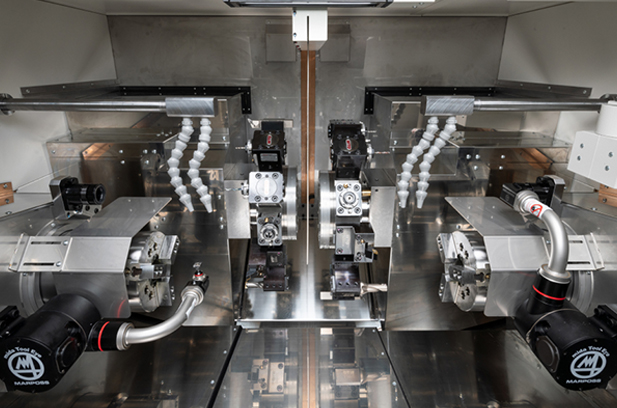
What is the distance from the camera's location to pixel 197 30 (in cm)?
188

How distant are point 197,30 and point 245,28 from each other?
0.24m

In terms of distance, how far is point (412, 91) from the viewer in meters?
1.98

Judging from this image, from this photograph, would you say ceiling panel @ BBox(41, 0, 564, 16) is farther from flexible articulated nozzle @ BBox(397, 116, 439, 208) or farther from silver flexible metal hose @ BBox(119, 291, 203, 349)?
silver flexible metal hose @ BBox(119, 291, 203, 349)

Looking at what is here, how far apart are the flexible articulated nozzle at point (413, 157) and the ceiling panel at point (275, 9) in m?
0.48

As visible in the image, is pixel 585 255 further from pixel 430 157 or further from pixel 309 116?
pixel 309 116

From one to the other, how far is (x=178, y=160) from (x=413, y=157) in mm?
806

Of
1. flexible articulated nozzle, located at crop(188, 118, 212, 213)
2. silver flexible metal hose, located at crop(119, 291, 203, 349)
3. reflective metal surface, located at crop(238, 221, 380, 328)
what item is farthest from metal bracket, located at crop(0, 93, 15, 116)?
reflective metal surface, located at crop(238, 221, 380, 328)

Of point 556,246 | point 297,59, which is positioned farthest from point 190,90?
point 556,246

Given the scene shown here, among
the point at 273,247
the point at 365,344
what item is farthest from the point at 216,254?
the point at 365,344

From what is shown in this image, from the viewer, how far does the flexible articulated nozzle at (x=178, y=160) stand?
4.06 ft

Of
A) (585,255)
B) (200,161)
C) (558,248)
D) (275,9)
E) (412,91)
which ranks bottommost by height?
(585,255)

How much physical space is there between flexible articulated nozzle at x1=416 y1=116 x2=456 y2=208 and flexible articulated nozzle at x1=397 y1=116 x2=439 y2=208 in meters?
0.02

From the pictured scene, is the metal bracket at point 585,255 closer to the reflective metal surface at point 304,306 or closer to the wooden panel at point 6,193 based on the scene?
the reflective metal surface at point 304,306

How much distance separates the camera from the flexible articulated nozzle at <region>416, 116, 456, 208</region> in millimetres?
1232
